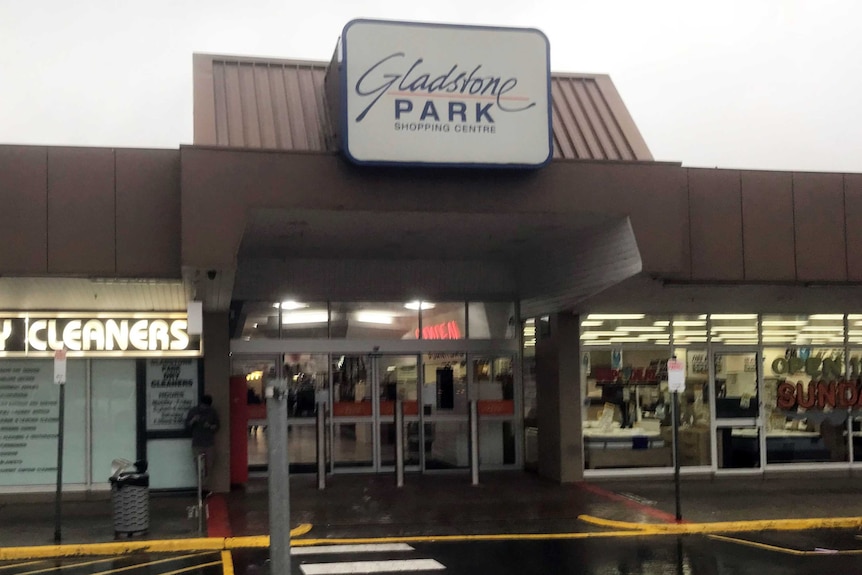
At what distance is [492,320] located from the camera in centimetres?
1850

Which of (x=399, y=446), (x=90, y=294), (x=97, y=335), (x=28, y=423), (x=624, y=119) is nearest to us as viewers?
(x=90, y=294)

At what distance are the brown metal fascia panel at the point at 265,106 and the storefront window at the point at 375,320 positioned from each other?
4.74 metres

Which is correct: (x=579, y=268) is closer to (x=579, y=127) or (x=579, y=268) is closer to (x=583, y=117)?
(x=579, y=127)

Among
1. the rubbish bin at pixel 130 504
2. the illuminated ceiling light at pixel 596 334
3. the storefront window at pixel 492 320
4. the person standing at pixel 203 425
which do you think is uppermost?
the storefront window at pixel 492 320

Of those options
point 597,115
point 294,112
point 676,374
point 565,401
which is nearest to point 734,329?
point 565,401

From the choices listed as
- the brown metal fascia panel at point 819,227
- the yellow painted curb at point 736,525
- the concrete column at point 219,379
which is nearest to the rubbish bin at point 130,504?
the concrete column at point 219,379

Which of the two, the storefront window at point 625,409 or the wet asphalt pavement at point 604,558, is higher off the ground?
the storefront window at point 625,409

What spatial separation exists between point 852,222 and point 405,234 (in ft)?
24.9

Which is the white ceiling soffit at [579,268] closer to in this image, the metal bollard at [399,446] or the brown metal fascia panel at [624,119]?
the brown metal fascia panel at [624,119]

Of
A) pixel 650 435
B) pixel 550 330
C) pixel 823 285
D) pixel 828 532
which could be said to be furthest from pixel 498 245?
pixel 828 532

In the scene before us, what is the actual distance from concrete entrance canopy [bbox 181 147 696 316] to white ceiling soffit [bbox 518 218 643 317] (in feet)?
0.09

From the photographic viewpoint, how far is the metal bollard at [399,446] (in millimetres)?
16266

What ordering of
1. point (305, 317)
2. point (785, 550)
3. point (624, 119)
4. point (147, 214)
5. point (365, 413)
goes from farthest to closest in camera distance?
point (365, 413) < point (305, 317) < point (624, 119) < point (147, 214) < point (785, 550)

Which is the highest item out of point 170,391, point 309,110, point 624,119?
point 624,119
